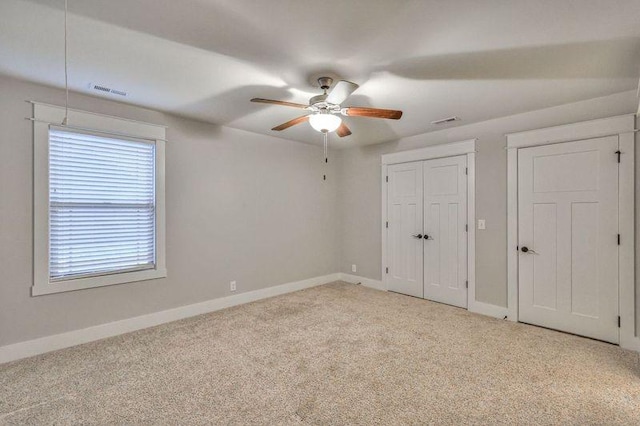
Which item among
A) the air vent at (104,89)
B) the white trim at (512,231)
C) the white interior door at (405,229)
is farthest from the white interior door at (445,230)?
the air vent at (104,89)

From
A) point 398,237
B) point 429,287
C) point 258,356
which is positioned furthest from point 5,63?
point 429,287

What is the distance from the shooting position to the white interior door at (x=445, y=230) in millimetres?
4094

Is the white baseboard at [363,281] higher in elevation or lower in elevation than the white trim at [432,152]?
lower

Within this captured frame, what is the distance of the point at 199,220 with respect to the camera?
3914 millimetres

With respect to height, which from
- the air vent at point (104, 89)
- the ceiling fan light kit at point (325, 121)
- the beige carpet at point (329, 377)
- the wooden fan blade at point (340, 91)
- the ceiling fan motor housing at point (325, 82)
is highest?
the air vent at point (104, 89)

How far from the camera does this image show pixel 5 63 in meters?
2.37

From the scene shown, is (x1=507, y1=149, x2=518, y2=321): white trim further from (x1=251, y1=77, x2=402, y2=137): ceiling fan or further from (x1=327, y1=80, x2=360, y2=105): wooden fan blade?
(x1=327, y1=80, x2=360, y2=105): wooden fan blade

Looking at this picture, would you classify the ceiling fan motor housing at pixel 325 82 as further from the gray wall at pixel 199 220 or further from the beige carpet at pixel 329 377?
the beige carpet at pixel 329 377

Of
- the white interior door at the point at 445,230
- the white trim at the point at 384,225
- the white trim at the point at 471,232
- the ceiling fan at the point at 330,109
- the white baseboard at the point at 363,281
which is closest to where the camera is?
the ceiling fan at the point at 330,109

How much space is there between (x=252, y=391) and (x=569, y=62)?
3379mm

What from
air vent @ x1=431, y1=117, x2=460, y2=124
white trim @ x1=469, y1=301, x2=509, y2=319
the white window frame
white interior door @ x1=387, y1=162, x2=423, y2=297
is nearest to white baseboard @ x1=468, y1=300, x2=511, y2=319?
white trim @ x1=469, y1=301, x2=509, y2=319

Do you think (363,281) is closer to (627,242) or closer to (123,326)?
(627,242)

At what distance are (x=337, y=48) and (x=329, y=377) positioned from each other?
2.43 metres

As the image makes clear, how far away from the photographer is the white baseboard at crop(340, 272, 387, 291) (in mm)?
5059
